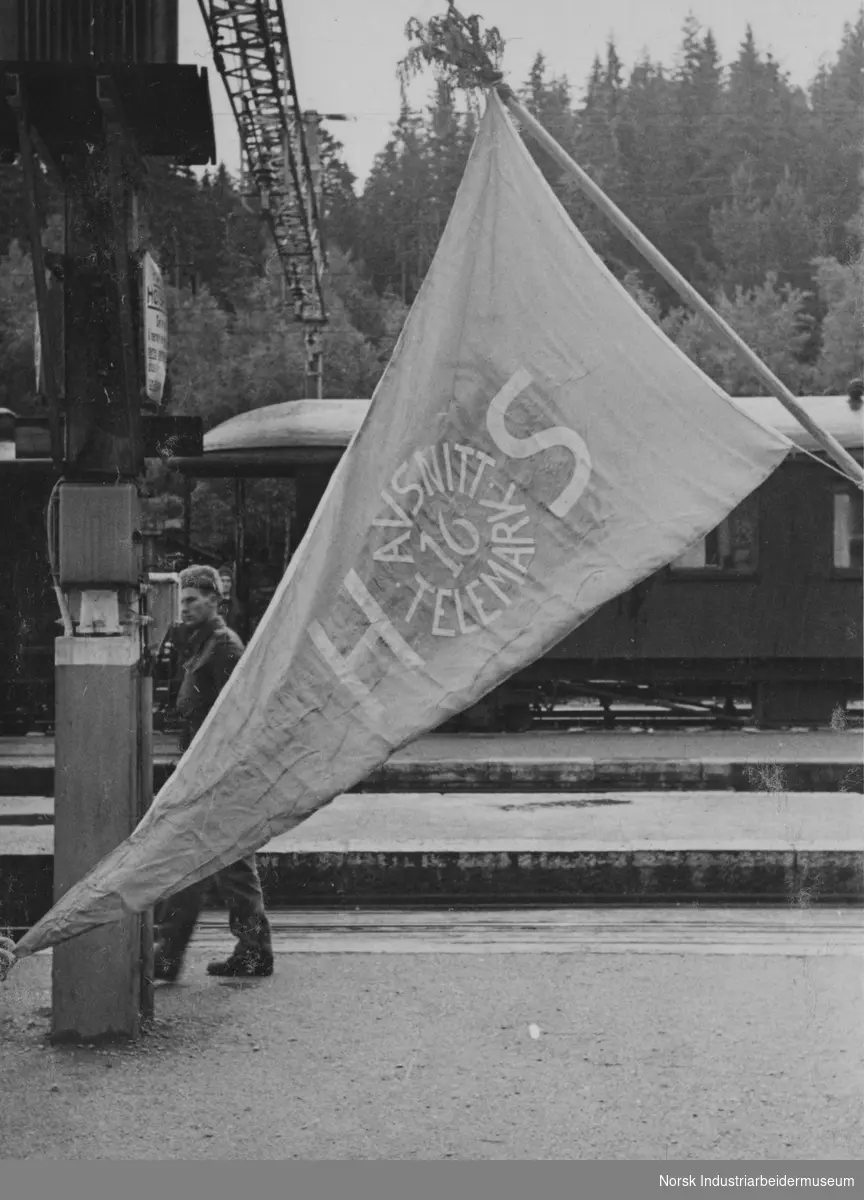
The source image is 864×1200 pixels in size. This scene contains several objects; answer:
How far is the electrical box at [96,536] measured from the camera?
18.6ft

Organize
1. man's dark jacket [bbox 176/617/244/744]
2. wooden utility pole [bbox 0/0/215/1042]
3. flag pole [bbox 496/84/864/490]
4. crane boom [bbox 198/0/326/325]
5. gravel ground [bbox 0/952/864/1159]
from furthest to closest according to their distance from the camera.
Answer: crane boom [bbox 198/0/326/325], man's dark jacket [bbox 176/617/244/744], wooden utility pole [bbox 0/0/215/1042], gravel ground [bbox 0/952/864/1159], flag pole [bbox 496/84/864/490]

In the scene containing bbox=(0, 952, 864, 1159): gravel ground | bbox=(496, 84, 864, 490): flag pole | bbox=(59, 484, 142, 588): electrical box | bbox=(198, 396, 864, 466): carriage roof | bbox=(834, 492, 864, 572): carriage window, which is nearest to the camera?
bbox=(496, 84, 864, 490): flag pole

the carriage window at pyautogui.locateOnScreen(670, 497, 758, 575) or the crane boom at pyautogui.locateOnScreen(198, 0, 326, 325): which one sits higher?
the crane boom at pyautogui.locateOnScreen(198, 0, 326, 325)

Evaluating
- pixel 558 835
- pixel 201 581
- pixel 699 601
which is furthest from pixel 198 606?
pixel 699 601

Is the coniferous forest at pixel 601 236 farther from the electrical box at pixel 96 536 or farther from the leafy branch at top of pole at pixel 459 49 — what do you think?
the leafy branch at top of pole at pixel 459 49

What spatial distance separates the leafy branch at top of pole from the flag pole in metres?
0.07

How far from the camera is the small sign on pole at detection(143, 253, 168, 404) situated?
18.7 ft

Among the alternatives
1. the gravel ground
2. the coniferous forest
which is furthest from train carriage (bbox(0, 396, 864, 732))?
the coniferous forest

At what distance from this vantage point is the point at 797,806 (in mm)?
10648

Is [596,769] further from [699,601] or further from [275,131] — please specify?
[275,131]

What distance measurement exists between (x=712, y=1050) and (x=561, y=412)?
2.85m


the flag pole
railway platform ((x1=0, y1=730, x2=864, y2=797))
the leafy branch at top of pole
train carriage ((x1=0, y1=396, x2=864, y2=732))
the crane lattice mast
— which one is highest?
the crane lattice mast

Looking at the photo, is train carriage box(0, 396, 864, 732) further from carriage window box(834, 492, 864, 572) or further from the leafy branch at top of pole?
the leafy branch at top of pole

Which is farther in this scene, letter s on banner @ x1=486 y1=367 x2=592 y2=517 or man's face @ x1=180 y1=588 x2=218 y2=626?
man's face @ x1=180 y1=588 x2=218 y2=626
